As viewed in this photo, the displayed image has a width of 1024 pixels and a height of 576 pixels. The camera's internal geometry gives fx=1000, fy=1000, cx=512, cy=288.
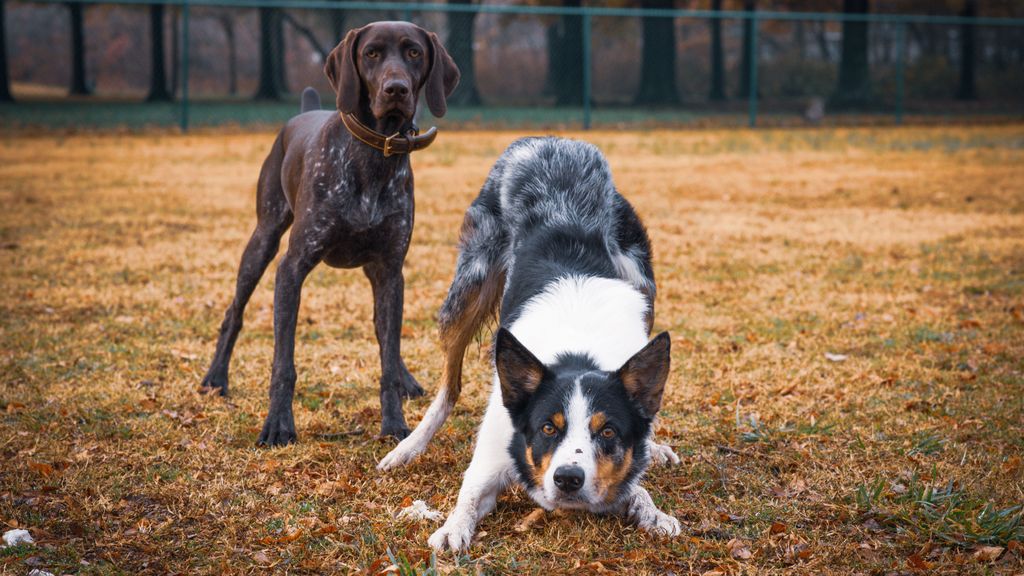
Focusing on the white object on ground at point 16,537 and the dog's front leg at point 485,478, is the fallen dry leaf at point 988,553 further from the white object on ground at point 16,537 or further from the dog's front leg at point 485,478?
the white object on ground at point 16,537

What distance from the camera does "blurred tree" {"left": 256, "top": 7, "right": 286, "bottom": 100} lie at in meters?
29.8

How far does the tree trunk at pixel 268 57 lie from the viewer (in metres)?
29.9

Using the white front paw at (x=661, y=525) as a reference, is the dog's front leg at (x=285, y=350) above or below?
above

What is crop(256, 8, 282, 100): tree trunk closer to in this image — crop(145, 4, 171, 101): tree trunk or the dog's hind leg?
crop(145, 4, 171, 101): tree trunk

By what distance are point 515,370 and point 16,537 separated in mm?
1920

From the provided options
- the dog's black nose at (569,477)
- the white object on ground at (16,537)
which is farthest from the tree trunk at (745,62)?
the white object on ground at (16,537)

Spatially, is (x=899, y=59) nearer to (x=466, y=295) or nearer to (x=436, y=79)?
(x=436, y=79)

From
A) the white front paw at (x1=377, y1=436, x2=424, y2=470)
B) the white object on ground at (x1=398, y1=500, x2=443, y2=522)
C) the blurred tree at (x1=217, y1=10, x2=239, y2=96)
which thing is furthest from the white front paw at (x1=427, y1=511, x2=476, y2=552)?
the blurred tree at (x1=217, y1=10, x2=239, y2=96)

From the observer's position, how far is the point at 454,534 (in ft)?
12.2

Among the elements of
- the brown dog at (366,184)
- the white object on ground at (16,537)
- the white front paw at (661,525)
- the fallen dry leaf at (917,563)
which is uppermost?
the brown dog at (366,184)

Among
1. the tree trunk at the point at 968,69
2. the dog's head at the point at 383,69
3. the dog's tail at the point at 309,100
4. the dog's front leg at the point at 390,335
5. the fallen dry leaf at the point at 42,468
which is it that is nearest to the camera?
the fallen dry leaf at the point at 42,468

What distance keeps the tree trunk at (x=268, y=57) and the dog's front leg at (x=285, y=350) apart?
84.5ft

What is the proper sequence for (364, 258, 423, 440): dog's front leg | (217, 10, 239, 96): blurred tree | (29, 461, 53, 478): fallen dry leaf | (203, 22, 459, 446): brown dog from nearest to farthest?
(29, 461, 53, 478): fallen dry leaf → (203, 22, 459, 446): brown dog → (364, 258, 423, 440): dog's front leg → (217, 10, 239, 96): blurred tree

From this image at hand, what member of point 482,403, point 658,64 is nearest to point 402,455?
point 482,403
